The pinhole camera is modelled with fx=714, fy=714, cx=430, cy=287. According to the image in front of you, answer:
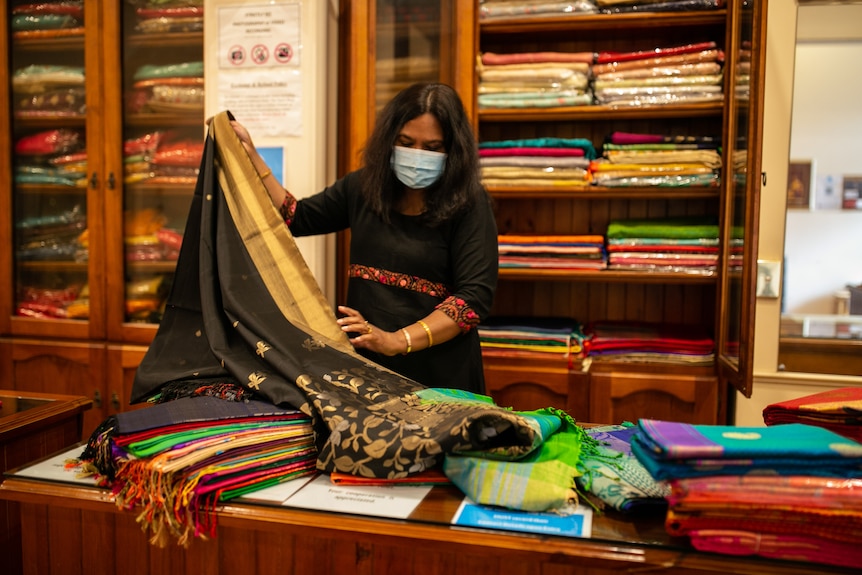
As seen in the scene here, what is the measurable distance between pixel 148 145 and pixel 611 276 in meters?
1.91

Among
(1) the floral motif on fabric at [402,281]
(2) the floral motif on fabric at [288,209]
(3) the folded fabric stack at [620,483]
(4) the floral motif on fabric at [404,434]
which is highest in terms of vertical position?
(2) the floral motif on fabric at [288,209]

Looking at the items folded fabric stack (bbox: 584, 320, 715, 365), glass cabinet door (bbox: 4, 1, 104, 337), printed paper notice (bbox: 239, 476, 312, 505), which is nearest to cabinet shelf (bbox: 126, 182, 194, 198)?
glass cabinet door (bbox: 4, 1, 104, 337)

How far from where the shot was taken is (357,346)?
5.16ft

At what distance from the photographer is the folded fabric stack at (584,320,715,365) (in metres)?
2.53

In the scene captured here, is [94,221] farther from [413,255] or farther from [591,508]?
[591,508]

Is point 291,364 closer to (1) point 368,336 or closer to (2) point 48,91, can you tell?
(1) point 368,336

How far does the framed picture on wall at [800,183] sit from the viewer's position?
4.49m

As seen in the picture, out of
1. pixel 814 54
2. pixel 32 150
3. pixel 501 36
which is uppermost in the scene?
pixel 814 54

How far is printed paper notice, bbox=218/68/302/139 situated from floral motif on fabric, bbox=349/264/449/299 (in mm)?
978

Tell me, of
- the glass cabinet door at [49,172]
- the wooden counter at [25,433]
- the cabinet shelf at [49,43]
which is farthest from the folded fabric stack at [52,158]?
the wooden counter at [25,433]

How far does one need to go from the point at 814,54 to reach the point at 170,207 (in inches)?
149

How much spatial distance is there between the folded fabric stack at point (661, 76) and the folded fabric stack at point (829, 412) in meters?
1.59

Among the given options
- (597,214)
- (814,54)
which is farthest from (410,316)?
(814,54)

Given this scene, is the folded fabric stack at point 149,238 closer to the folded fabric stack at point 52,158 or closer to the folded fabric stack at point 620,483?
the folded fabric stack at point 52,158
